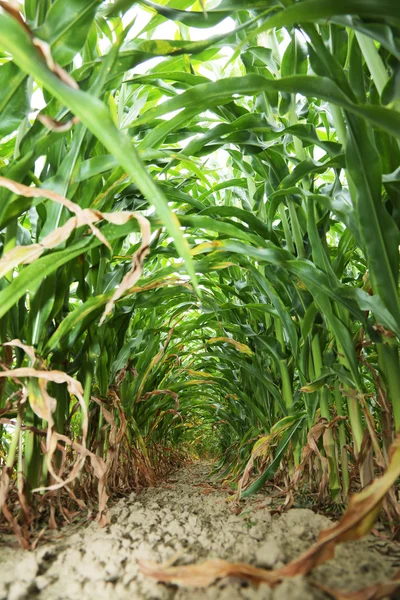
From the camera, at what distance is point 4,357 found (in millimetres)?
645

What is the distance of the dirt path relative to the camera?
1.20 feet

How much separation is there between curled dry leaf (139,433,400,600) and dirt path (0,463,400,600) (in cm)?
4

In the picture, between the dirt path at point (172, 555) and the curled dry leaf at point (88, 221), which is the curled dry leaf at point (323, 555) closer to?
the dirt path at point (172, 555)

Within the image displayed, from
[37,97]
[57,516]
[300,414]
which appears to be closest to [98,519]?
[57,516]

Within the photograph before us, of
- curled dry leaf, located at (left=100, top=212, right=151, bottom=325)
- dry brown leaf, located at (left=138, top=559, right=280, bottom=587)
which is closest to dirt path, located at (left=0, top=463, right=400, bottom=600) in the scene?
dry brown leaf, located at (left=138, top=559, right=280, bottom=587)

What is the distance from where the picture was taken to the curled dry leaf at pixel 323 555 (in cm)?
29

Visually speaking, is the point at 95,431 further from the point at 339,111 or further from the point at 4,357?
the point at 339,111

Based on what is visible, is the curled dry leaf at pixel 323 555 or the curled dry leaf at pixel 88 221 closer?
the curled dry leaf at pixel 323 555

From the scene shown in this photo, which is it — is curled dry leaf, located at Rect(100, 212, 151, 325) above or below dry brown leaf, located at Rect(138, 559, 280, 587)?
above

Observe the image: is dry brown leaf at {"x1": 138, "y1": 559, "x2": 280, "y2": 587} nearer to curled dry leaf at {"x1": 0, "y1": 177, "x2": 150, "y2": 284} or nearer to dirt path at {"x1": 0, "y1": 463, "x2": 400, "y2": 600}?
dirt path at {"x1": 0, "y1": 463, "x2": 400, "y2": 600}

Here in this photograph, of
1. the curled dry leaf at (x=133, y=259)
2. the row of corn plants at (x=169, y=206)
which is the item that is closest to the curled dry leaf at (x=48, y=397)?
the row of corn plants at (x=169, y=206)

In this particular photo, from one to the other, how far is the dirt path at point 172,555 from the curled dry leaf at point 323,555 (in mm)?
42

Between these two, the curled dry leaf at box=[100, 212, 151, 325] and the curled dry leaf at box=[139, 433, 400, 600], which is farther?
the curled dry leaf at box=[100, 212, 151, 325]

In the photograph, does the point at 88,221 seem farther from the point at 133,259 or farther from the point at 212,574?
the point at 212,574
